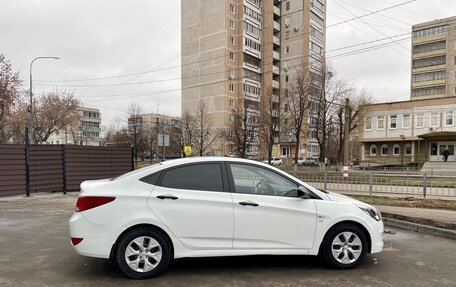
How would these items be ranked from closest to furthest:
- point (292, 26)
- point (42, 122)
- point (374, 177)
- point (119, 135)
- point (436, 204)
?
point (436, 204) < point (374, 177) < point (42, 122) < point (119, 135) < point (292, 26)

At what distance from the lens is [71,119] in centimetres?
3972

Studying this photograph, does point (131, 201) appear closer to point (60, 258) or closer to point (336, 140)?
point (60, 258)

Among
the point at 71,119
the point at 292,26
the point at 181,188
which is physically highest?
the point at 292,26

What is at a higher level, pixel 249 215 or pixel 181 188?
pixel 181 188

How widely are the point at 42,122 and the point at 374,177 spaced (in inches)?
1386

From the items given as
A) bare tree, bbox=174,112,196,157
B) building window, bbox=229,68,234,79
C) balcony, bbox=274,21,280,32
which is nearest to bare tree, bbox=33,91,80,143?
bare tree, bbox=174,112,196,157

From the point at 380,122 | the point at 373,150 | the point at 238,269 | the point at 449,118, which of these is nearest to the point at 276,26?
the point at 380,122

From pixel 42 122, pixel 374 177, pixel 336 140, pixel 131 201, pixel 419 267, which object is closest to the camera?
pixel 131 201

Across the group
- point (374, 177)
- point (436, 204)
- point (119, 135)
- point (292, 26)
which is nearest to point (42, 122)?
point (119, 135)

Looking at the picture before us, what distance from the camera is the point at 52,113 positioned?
3747 centimetres

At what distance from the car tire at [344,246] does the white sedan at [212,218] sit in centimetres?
1

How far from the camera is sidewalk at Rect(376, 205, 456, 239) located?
7.30 meters

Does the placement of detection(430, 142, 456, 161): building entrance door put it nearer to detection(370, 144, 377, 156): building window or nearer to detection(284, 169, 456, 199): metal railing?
detection(370, 144, 377, 156): building window

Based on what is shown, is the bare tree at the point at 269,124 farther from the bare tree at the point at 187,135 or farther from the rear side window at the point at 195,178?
the rear side window at the point at 195,178
